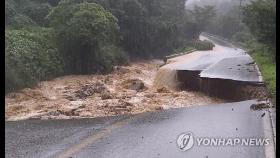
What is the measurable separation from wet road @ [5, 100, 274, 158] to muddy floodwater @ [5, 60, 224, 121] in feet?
4.88

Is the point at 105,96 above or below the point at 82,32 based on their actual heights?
below

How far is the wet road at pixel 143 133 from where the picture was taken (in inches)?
393

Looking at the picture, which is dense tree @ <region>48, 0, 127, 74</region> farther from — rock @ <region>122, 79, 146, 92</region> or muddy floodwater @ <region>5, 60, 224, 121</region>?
rock @ <region>122, 79, 146, 92</region>

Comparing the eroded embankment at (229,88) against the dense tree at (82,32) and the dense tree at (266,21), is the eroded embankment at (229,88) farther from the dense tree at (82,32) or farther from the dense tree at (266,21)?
the dense tree at (82,32)

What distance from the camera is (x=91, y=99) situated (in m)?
19.9

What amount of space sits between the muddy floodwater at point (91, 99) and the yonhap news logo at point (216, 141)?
531cm

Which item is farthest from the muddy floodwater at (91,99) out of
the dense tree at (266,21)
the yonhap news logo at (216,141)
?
the yonhap news logo at (216,141)

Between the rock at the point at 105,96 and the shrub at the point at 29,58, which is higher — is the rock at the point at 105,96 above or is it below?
below

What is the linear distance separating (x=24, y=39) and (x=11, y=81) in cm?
488

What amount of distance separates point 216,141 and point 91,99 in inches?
388

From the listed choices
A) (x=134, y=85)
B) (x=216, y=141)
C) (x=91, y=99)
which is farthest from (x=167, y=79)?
(x=216, y=141)

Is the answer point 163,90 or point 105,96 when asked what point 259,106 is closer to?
point 163,90

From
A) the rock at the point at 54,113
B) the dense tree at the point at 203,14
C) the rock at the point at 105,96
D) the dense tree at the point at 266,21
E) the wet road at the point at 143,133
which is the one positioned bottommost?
the rock at the point at 54,113

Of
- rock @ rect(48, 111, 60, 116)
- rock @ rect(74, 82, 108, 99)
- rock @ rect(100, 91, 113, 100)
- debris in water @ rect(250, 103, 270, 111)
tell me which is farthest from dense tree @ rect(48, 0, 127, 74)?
debris in water @ rect(250, 103, 270, 111)
